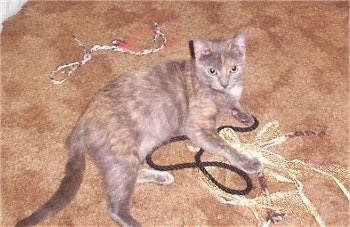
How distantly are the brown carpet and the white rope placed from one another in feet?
0.10

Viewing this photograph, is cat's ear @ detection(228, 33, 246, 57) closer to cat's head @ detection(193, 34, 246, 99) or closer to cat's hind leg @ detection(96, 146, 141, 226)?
cat's head @ detection(193, 34, 246, 99)

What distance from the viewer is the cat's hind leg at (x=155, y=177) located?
1925 millimetres

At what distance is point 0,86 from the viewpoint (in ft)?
7.70

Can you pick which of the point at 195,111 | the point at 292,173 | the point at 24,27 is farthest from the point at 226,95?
the point at 24,27

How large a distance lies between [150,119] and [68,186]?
0.39m

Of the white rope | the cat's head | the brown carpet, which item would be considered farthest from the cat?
the white rope

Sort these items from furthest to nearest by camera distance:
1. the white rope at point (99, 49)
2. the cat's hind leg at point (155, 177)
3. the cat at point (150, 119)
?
the white rope at point (99, 49)
the cat's hind leg at point (155, 177)
the cat at point (150, 119)

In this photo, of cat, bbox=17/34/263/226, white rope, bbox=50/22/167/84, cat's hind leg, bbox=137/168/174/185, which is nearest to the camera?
cat, bbox=17/34/263/226

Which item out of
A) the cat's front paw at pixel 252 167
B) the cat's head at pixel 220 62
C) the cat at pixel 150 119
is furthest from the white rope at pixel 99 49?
the cat's front paw at pixel 252 167

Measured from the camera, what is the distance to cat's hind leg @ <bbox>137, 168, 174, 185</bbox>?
1.92 m

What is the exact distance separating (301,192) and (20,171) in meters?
1.07

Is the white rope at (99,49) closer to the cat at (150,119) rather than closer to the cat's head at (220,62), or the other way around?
the cat at (150,119)

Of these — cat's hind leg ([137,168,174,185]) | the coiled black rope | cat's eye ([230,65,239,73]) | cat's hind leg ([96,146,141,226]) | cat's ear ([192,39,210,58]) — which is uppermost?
cat's ear ([192,39,210,58])

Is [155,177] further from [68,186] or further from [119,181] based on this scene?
[68,186]
